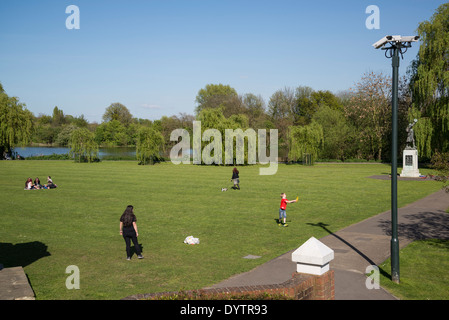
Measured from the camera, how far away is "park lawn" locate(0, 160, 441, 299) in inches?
413

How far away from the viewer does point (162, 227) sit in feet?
54.7

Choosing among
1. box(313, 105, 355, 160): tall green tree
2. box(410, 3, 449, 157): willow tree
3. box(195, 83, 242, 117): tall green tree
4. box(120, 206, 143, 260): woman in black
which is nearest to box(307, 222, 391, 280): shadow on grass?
box(120, 206, 143, 260): woman in black

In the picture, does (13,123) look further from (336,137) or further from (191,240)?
(191,240)

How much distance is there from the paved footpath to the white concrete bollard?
184cm

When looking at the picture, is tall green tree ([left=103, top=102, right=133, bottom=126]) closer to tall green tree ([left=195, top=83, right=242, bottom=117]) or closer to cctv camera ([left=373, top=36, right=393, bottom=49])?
tall green tree ([left=195, top=83, right=242, bottom=117])

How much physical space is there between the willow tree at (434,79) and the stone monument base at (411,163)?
6.80m

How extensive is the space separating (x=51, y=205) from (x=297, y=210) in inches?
538

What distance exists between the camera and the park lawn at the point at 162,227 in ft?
34.4

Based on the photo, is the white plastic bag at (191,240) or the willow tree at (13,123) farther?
the willow tree at (13,123)

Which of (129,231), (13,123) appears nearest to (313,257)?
(129,231)

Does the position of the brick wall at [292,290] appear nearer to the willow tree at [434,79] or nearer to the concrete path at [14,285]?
the concrete path at [14,285]
